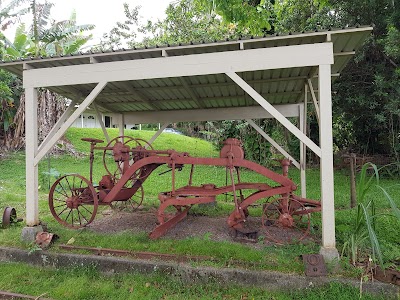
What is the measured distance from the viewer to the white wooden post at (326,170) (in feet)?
12.7

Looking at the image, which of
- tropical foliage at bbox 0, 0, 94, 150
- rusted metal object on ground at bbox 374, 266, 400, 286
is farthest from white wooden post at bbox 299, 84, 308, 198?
tropical foliage at bbox 0, 0, 94, 150

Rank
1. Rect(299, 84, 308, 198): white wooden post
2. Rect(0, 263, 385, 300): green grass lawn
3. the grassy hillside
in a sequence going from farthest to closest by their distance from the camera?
1. the grassy hillside
2. Rect(299, 84, 308, 198): white wooden post
3. Rect(0, 263, 385, 300): green grass lawn

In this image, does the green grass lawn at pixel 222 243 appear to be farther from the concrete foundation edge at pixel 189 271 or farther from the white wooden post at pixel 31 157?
the white wooden post at pixel 31 157

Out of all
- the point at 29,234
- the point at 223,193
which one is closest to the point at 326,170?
the point at 223,193

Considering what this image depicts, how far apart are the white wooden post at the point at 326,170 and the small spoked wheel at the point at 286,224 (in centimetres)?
60

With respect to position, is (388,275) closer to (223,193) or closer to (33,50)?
(223,193)

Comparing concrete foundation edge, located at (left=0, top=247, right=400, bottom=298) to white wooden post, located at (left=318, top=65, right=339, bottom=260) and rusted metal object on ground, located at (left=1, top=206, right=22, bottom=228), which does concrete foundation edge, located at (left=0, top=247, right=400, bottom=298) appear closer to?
white wooden post, located at (left=318, top=65, right=339, bottom=260)

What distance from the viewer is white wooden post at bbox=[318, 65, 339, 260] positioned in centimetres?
387

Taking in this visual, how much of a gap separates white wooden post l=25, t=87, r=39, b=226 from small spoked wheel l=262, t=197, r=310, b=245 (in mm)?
3518

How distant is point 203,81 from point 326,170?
2.83m

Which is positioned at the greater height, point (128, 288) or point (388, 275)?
point (388, 275)

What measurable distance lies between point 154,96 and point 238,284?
4323 millimetres

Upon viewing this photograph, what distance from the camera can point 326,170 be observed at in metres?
3.91

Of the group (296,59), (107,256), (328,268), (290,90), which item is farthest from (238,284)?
(290,90)
